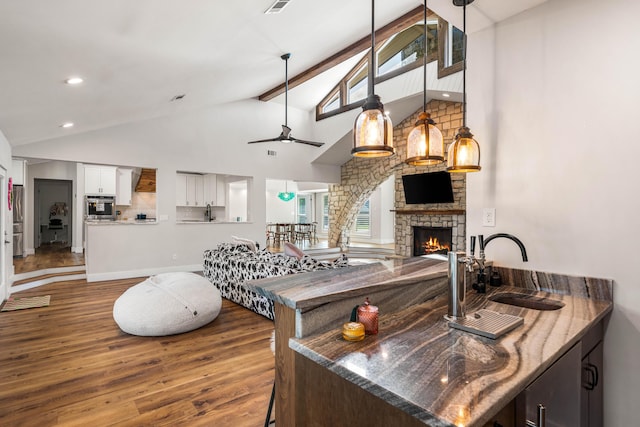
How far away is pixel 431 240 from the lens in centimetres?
795

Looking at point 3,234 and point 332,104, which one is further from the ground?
point 332,104

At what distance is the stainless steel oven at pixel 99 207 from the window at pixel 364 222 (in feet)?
25.3

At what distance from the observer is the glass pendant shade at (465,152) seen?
197 centimetres

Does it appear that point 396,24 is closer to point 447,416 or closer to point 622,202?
point 622,202

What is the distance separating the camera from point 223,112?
769 centimetres

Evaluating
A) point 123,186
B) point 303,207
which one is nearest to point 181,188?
point 123,186

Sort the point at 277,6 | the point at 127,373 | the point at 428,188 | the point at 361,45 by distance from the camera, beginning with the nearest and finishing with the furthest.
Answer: the point at 127,373 → the point at 277,6 → the point at 361,45 → the point at 428,188

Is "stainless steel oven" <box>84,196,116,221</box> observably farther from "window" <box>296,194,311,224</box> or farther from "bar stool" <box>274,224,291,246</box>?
"window" <box>296,194,311,224</box>

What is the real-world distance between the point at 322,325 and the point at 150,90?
4.07 m

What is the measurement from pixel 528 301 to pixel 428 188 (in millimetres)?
6008

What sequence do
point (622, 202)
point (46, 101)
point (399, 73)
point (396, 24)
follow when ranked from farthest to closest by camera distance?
point (399, 73) → point (396, 24) → point (46, 101) → point (622, 202)

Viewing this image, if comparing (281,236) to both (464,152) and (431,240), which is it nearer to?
(431,240)

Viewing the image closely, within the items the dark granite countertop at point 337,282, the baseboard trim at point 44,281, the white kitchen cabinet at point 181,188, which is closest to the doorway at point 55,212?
the white kitchen cabinet at point 181,188

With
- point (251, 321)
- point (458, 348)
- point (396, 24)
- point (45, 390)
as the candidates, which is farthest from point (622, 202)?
point (396, 24)
